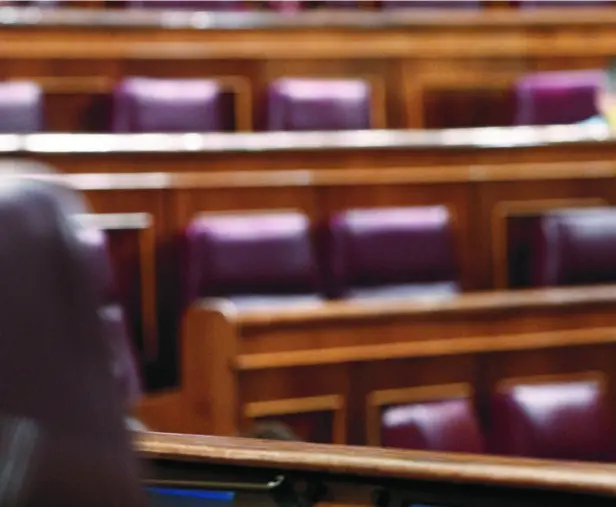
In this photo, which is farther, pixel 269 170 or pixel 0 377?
pixel 269 170

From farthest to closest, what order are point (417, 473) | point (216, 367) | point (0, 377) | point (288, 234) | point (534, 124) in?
point (534, 124) → point (288, 234) → point (216, 367) → point (417, 473) → point (0, 377)

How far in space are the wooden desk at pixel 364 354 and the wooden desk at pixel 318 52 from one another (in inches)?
16.8

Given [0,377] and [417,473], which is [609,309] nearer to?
[417,473]

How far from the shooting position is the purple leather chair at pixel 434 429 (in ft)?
1.43

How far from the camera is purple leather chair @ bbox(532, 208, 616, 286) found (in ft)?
2.03

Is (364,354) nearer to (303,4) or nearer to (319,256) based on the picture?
(319,256)

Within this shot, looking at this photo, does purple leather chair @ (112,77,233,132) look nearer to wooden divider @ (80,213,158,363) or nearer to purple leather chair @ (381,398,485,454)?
wooden divider @ (80,213,158,363)

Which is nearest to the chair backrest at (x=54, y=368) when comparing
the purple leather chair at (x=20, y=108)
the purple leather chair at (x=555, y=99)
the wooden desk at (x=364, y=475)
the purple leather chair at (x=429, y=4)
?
the wooden desk at (x=364, y=475)

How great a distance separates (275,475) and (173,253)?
34 centimetres

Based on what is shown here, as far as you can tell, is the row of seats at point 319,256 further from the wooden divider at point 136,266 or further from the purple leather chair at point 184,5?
the purple leather chair at point 184,5

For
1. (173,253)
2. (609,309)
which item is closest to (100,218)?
(173,253)

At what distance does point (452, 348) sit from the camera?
20.1 inches

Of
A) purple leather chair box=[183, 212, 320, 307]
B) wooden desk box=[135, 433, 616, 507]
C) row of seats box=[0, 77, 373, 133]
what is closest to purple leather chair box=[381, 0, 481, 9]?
row of seats box=[0, 77, 373, 133]

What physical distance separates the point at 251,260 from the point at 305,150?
9cm
